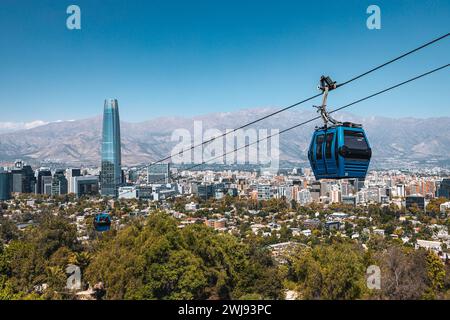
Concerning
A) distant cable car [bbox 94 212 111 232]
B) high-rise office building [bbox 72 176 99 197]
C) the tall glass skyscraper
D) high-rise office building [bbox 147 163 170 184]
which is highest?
the tall glass skyscraper

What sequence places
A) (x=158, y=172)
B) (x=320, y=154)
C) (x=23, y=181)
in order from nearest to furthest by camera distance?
1. (x=320, y=154)
2. (x=23, y=181)
3. (x=158, y=172)

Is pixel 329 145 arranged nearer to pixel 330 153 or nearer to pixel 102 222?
pixel 330 153

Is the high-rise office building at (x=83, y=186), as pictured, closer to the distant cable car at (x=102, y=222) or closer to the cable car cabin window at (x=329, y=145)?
the distant cable car at (x=102, y=222)

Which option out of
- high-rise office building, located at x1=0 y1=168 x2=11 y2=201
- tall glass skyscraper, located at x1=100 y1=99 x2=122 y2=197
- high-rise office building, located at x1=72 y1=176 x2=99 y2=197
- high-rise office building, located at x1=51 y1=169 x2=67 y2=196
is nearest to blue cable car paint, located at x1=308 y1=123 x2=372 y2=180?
high-rise office building, located at x1=0 y1=168 x2=11 y2=201

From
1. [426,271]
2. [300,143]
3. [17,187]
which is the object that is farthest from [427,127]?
[426,271]

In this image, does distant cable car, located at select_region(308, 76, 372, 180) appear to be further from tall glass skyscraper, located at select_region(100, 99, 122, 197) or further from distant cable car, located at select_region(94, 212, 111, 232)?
tall glass skyscraper, located at select_region(100, 99, 122, 197)

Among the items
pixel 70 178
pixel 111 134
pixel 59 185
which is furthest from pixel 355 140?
pixel 111 134
